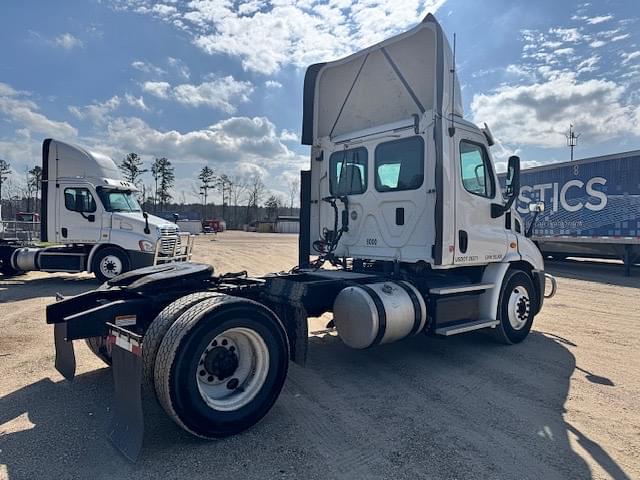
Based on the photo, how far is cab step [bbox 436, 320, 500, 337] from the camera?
5328 millimetres

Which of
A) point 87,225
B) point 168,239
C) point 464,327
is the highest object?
point 87,225

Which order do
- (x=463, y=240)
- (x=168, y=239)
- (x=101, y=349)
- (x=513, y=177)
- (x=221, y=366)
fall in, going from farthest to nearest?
(x=168, y=239) → (x=513, y=177) → (x=463, y=240) → (x=101, y=349) → (x=221, y=366)

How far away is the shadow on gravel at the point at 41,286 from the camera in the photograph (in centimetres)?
1009

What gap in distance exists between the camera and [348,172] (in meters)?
6.46

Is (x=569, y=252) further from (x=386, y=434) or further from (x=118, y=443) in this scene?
(x=118, y=443)

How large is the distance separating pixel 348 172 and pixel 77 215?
29.4 feet

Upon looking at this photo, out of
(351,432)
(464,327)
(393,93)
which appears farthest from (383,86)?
(351,432)

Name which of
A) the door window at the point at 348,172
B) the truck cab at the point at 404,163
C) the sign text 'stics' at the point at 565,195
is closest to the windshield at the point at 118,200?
the truck cab at the point at 404,163

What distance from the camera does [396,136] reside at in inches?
229

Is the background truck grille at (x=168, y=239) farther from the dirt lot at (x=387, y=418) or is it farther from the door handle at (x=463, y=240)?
the door handle at (x=463, y=240)

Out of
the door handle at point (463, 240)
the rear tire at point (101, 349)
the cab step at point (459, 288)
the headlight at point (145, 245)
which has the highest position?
the door handle at point (463, 240)

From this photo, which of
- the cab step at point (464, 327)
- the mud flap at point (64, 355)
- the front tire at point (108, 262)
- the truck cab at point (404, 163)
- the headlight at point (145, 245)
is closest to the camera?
the mud flap at point (64, 355)

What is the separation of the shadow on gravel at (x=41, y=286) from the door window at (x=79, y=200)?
205 cm

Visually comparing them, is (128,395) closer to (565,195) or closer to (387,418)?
(387,418)
